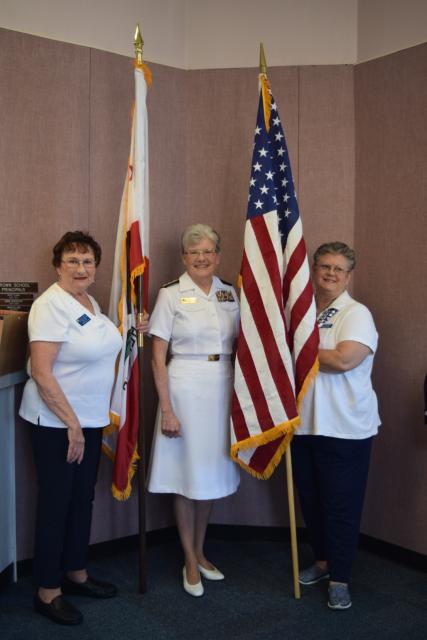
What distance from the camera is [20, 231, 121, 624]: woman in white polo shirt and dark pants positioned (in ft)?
8.95

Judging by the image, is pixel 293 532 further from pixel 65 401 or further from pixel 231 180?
pixel 231 180

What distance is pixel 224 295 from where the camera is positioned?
10.7 ft

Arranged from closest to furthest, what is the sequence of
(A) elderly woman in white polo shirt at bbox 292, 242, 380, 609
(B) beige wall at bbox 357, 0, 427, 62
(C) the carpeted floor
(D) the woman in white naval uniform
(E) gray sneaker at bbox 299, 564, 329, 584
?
(C) the carpeted floor → (A) elderly woman in white polo shirt at bbox 292, 242, 380, 609 → (D) the woman in white naval uniform → (E) gray sneaker at bbox 299, 564, 329, 584 → (B) beige wall at bbox 357, 0, 427, 62

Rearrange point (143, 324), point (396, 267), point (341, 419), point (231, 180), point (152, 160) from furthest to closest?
point (231, 180), point (152, 160), point (396, 267), point (143, 324), point (341, 419)

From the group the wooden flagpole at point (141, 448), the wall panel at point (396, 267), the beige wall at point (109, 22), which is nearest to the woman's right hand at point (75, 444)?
the wooden flagpole at point (141, 448)

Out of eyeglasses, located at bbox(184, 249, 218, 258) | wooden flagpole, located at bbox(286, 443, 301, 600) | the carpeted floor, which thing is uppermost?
eyeglasses, located at bbox(184, 249, 218, 258)

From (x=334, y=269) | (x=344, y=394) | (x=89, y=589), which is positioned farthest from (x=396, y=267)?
(x=89, y=589)

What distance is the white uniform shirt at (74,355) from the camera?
107 inches

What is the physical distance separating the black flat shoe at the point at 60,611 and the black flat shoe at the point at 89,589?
20cm

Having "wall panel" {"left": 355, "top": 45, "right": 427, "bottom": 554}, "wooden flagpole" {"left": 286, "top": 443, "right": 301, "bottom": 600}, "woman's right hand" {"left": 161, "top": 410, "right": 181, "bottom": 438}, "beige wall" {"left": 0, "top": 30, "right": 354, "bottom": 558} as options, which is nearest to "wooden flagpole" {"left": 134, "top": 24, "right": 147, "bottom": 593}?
"woman's right hand" {"left": 161, "top": 410, "right": 181, "bottom": 438}

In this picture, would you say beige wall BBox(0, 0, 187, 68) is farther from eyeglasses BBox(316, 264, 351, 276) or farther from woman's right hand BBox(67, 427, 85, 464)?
woman's right hand BBox(67, 427, 85, 464)

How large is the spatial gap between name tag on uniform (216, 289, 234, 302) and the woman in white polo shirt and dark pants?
567mm

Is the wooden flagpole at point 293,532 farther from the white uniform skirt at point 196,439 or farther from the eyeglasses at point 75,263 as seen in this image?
the eyeglasses at point 75,263

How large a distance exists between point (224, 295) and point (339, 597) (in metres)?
1.49
